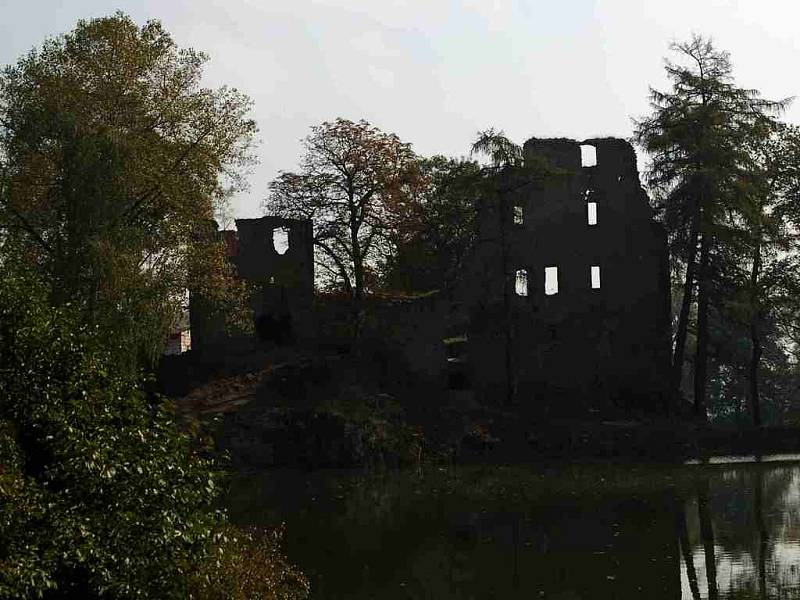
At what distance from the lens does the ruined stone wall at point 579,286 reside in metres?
40.8

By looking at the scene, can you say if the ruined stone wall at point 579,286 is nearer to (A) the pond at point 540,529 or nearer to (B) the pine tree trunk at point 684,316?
→ (B) the pine tree trunk at point 684,316

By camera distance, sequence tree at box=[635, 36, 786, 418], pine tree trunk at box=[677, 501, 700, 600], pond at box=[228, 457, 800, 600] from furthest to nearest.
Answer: tree at box=[635, 36, 786, 418], pond at box=[228, 457, 800, 600], pine tree trunk at box=[677, 501, 700, 600]

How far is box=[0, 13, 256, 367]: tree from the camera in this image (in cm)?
2564

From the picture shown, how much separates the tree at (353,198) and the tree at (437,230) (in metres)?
0.69

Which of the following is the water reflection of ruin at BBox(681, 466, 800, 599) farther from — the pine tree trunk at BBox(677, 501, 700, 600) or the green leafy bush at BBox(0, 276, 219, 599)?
the green leafy bush at BBox(0, 276, 219, 599)

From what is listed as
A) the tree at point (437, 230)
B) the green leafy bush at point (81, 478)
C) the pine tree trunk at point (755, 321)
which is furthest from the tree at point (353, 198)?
the green leafy bush at point (81, 478)

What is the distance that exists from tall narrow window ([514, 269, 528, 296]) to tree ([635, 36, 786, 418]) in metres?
5.46

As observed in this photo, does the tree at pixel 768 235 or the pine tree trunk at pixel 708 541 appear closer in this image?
the pine tree trunk at pixel 708 541

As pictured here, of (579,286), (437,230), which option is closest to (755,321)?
(579,286)

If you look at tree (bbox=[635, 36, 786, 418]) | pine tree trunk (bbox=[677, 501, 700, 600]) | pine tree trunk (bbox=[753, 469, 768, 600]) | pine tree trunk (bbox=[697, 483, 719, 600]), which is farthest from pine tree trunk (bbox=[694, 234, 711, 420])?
pine tree trunk (bbox=[677, 501, 700, 600])

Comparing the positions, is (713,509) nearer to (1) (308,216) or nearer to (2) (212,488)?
(2) (212,488)

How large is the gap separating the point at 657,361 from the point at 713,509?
18.8 meters

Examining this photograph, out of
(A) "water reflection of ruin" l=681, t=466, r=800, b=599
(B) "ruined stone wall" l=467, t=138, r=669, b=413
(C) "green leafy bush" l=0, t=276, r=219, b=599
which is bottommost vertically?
(A) "water reflection of ruin" l=681, t=466, r=800, b=599

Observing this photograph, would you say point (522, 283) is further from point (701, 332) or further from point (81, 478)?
point (81, 478)
